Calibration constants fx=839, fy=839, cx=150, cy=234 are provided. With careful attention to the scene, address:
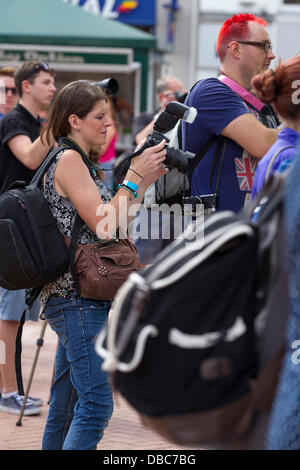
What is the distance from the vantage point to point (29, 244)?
3441 millimetres

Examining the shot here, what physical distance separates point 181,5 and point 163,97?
10.8 m

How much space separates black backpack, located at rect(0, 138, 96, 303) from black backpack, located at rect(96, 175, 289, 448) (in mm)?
1300

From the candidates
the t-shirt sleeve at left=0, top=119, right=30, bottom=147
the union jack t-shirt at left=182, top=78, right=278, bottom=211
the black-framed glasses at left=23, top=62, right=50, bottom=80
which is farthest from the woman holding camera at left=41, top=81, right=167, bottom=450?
the black-framed glasses at left=23, top=62, right=50, bottom=80

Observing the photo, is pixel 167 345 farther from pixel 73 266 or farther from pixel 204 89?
pixel 204 89

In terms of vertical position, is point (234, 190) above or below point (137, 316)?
below

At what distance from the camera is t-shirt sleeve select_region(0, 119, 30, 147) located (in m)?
5.32

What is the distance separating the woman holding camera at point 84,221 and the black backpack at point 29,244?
87mm

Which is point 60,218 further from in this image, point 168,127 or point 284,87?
point 284,87

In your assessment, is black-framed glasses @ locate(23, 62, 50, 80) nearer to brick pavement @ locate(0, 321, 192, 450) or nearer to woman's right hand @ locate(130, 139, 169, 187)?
brick pavement @ locate(0, 321, 192, 450)

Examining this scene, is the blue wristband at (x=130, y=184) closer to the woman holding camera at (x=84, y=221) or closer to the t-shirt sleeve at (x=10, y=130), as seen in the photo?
the woman holding camera at (x=84, y=221)

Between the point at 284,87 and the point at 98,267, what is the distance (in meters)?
1.17

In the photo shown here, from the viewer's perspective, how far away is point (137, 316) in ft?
6.93

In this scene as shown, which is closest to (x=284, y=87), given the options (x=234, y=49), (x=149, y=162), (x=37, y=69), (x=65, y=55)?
(x=149, y=162)
